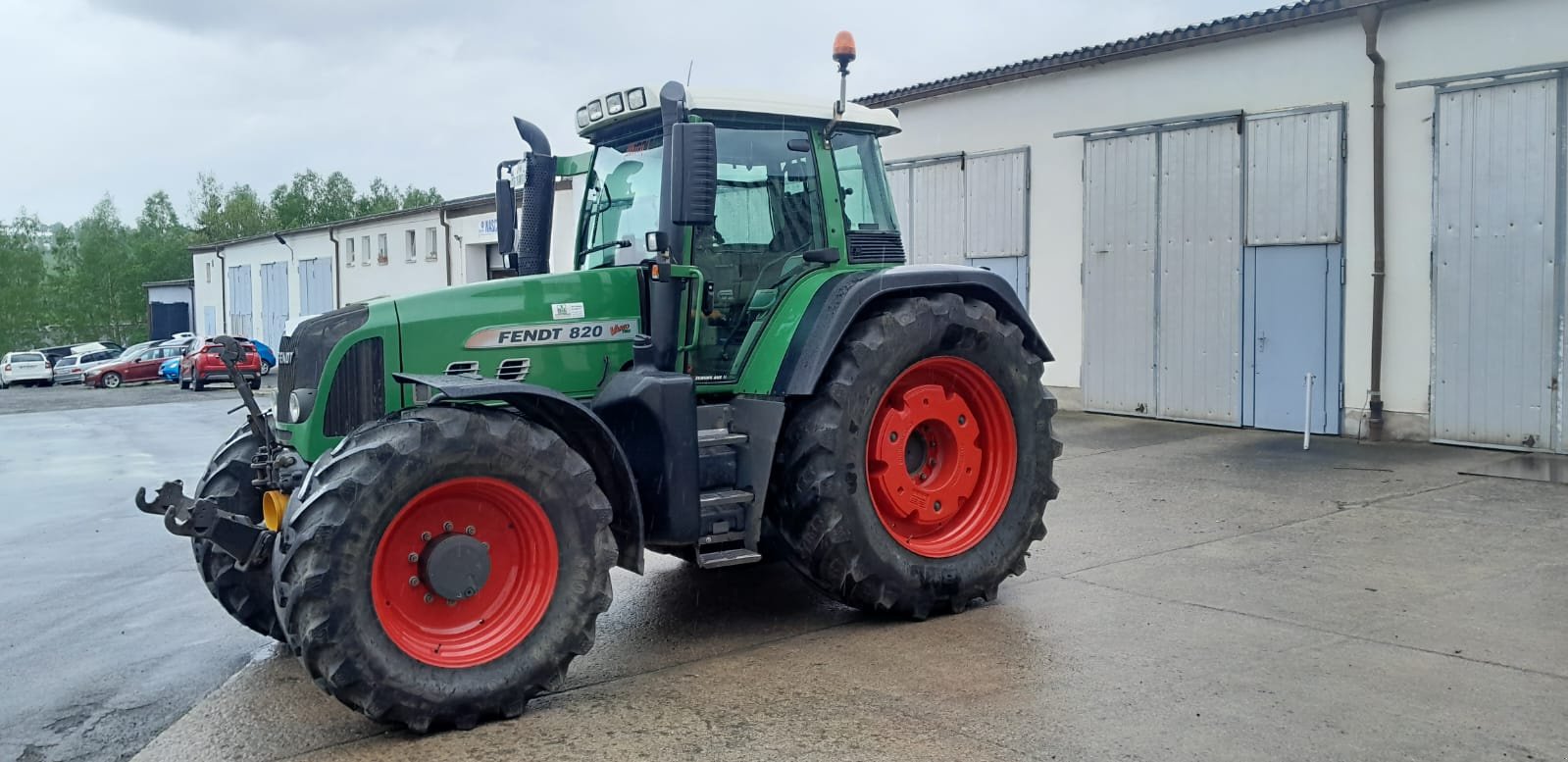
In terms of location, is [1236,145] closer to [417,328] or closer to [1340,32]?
[1340,32]

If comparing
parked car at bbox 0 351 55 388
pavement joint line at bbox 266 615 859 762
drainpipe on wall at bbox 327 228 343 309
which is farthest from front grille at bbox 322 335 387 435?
parked car at bbox 0 351 55 388

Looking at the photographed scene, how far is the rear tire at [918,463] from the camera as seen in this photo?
18.2 feet

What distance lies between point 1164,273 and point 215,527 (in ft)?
38.4

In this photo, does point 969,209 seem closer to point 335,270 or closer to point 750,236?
point 750,236

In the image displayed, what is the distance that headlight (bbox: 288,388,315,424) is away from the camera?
5.10 m

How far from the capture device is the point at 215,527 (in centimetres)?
467

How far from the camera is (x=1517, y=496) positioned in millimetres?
9141

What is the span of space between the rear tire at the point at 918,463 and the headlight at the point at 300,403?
1.99 metres

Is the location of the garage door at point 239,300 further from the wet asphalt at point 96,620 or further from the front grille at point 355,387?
the front grille at point 355,387

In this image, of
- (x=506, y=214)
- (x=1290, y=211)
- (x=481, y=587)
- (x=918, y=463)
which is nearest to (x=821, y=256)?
(x=918, y=463)

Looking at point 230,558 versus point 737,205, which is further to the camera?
point 737,205

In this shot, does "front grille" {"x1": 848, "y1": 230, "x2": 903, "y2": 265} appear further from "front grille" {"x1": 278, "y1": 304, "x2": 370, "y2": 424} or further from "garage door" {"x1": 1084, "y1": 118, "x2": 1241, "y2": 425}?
"garage door" {"x1": 1084, "y1": 118, "x2": 1241, "y2": 425}

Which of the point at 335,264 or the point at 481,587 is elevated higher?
the point at 335,264

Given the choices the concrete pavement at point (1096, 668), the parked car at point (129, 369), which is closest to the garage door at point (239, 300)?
the parked car at point (129, 369)
